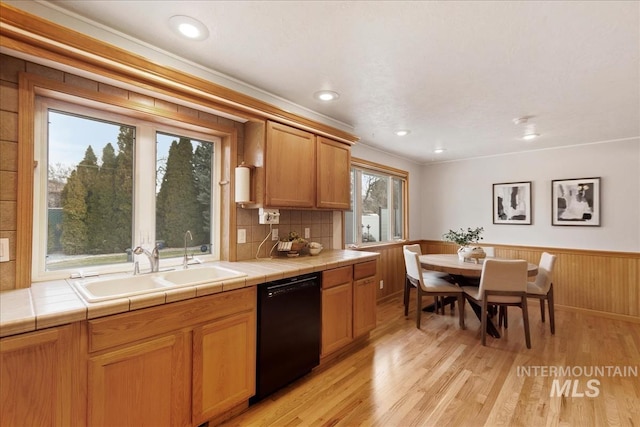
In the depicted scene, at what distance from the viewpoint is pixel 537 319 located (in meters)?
3.81

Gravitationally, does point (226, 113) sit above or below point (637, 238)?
above

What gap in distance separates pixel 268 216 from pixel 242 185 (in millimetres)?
370

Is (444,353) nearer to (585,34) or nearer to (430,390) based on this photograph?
(430,390)

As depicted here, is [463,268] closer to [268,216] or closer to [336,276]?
[336,276]

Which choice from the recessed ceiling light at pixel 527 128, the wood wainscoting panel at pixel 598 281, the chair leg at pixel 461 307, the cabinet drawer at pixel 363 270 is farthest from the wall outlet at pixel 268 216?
the wood wainscoting panel at pixel 598 281

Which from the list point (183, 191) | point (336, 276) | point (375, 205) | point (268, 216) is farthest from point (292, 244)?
point (375, 205)

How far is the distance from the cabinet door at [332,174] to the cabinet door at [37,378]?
211cm

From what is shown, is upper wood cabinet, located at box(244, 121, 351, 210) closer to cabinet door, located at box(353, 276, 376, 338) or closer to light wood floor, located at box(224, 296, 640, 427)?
cabinet door, located at box(353, 276, 376, 338)

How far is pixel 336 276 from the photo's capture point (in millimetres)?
2604

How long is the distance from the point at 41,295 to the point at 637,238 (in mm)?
5867

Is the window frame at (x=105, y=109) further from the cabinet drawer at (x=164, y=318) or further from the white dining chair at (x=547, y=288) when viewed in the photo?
the white dining chair at (x=547, y=288)

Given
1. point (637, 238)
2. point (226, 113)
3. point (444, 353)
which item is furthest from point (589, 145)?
point (226, 113)

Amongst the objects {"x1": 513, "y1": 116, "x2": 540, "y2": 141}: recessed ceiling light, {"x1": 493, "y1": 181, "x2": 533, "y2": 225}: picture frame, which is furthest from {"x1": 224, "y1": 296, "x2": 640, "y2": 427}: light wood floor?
{"x1": 513, "y1": 116, "x2": 540, "y2": 141}: recessed ceiling light

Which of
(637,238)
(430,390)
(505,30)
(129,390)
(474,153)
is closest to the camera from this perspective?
(129,390)
